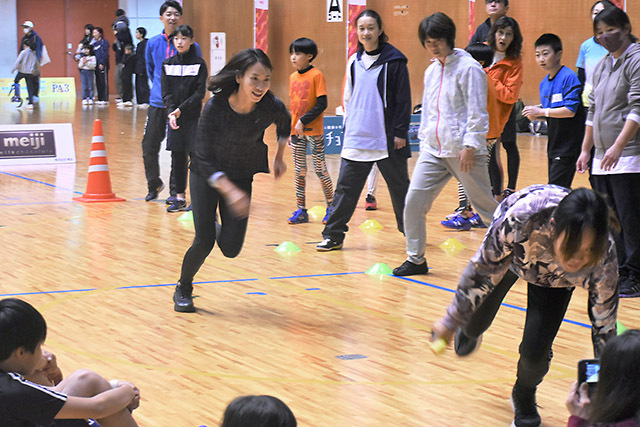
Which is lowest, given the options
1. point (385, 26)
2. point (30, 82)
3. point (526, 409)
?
point (526, 409)

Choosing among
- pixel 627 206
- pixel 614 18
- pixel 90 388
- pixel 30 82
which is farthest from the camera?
pixel 30 82

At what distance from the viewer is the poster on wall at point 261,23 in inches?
926

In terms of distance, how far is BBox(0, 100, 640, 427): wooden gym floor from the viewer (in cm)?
407

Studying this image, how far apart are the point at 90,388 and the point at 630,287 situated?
13.6 ft

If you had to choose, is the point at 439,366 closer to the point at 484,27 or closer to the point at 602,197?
the point at 602,197

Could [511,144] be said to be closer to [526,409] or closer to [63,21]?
[526,409]

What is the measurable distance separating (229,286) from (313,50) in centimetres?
330

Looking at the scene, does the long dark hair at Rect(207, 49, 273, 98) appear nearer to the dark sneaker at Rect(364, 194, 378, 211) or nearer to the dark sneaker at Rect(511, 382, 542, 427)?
the dark sneaker at Rect(511, 382, 542, 427)

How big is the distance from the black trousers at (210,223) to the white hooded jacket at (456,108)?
4.97 feet

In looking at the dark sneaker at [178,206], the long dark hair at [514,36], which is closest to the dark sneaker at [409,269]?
the long dark hair at [514,36]

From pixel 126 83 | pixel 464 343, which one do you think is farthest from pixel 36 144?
pixel 126 83

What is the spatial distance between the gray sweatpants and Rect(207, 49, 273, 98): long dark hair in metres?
1.55

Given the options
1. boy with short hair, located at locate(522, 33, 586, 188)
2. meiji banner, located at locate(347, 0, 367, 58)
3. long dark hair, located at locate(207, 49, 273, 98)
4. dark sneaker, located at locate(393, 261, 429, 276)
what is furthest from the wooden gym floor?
meiji banner, located at locate(347, 0, 367, 58)

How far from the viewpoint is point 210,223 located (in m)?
5.42
